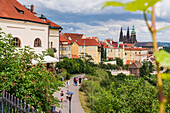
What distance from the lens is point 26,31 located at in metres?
17.9

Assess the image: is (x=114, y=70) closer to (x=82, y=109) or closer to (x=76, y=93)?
(x=76, y=93)

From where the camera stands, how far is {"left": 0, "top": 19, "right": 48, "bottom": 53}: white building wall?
16486 mm

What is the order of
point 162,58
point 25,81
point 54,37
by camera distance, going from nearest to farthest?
point 162,58 < point 25,81 < point 54,37

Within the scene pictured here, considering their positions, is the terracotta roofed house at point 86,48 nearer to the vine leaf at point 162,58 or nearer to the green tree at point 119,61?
the green tree at point 119,61

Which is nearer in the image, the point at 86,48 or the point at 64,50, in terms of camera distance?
the point at 64,50

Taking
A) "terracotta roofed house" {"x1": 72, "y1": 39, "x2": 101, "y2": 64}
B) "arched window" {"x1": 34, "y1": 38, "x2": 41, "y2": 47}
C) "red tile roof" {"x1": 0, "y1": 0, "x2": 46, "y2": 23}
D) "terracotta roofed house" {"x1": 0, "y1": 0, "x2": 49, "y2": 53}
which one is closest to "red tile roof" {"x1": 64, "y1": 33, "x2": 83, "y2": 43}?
"terracotta roofed house" {"x1": 72, "y1": 39, "x2": 101, "y2": 64}

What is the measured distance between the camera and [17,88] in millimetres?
5031

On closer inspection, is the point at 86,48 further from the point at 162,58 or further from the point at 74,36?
the point at 162,58

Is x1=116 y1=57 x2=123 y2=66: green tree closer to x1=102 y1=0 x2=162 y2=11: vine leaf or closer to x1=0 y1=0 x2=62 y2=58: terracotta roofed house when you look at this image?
x1=0 y1=0 x2=62 y2=58: terracotta roofed house

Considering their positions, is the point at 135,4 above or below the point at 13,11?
below

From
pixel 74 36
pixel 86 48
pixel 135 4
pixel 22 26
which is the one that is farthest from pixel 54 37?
pixel 74 36

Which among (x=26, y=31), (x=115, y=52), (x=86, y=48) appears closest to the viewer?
(x=26, y=31)

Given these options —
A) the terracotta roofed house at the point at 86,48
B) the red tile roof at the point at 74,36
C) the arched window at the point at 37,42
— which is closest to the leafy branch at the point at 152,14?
the arched window at the point at 37,42

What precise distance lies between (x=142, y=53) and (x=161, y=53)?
10250 centimetres
